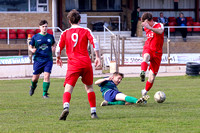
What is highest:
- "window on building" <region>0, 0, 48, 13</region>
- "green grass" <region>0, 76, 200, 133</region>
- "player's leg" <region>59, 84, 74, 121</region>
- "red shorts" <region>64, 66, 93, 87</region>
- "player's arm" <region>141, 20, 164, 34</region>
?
"window on building" <region>0, 0, 48, 13</region>

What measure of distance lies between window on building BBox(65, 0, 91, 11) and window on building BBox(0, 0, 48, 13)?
1.96m

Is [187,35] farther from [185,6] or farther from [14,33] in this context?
[14,33]

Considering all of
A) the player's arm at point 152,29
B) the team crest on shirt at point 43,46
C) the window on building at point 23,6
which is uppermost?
the window on building at point 23,6

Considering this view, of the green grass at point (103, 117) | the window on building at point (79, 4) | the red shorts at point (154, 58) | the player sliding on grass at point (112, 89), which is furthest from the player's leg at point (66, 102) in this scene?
the window on building at point (79, 4)

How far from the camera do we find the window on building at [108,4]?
34.2 metres

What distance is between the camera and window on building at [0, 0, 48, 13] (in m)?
31.9

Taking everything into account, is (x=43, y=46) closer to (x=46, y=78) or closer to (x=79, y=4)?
(x=46, y=78)

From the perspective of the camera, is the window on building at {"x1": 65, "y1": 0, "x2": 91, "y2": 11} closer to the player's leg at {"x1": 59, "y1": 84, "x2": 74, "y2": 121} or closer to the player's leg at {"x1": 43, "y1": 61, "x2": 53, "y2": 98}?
the player's leg at {"x1": 43, "y1": 61, "x2": 53, "y2": 98}

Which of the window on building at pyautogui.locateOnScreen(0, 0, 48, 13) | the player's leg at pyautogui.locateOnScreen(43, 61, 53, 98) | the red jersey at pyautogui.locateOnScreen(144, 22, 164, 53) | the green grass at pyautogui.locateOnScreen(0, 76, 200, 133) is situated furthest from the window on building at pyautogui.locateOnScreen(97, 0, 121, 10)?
the red jersey at pyautogui.locateOnScreen(144, 22, 164, 53)

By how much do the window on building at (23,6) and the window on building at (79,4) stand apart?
1964 millimetres

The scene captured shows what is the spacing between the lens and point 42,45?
1295 cm

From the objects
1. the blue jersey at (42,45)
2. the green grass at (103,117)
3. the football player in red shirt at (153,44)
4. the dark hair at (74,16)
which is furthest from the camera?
the blue jersey at (42,45)

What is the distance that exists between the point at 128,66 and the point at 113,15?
1107 cm

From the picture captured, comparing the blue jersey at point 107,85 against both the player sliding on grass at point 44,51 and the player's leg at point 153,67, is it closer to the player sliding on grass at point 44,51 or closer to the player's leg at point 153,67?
the player's leg at point 153,67
